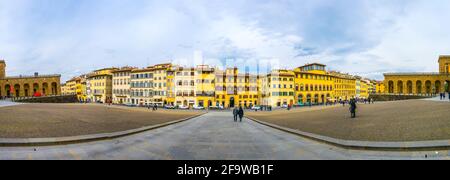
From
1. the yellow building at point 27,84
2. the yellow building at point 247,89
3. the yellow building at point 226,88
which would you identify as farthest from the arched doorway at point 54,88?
the yellow building at point 247,89

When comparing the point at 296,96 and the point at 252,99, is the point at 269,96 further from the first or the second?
the point at 296,96

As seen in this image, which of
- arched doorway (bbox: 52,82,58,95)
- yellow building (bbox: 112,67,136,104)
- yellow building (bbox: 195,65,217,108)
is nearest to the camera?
yellow building (bbox: 195,65,217,108)

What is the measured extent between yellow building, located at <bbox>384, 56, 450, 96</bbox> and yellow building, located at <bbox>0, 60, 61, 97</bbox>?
398 ft

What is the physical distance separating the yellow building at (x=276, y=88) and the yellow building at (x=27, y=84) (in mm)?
72877

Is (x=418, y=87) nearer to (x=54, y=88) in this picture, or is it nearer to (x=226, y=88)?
(x=226, y=88)

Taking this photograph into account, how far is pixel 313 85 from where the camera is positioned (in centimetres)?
7219

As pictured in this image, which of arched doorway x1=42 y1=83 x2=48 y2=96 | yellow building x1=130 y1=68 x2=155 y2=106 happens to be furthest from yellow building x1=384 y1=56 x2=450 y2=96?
arched doorway x1=42 y1=83 x2=48 y2=96

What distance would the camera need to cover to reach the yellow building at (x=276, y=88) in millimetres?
65375

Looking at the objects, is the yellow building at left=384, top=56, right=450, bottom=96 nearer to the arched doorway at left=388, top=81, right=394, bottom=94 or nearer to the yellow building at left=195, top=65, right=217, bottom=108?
the arched doorway at left=388, top=81, right=394, bottom=94

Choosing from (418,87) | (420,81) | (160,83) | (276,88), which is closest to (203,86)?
(160,83)

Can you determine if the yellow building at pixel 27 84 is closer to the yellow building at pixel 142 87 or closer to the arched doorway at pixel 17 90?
the arched doorway at pixel 17 90

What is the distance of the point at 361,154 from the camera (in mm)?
7398

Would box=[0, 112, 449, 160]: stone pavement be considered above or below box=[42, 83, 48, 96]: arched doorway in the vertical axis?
below

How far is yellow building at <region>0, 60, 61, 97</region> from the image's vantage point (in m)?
76.9
